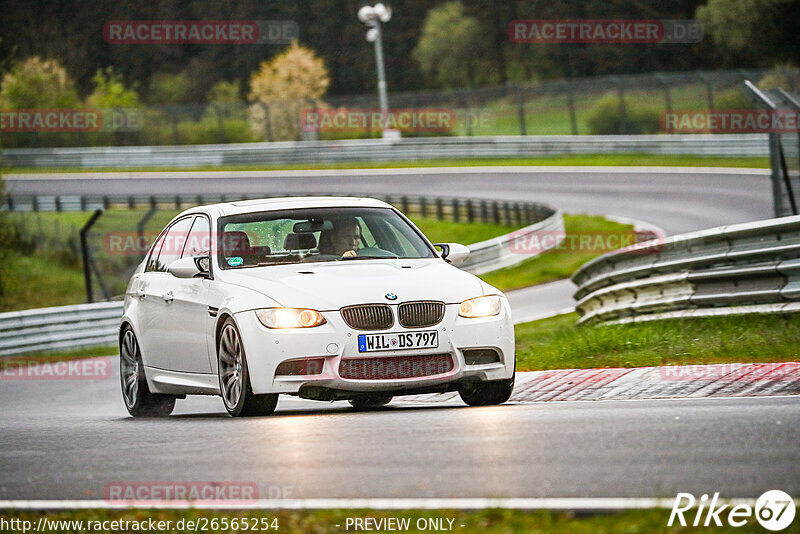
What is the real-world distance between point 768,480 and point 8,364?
1692 cm

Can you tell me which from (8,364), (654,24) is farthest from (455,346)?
(654,24)

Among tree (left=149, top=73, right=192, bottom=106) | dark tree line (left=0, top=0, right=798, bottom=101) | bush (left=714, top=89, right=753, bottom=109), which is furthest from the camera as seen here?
dark tree line (left=0, top=0, right=798, bottom=101)

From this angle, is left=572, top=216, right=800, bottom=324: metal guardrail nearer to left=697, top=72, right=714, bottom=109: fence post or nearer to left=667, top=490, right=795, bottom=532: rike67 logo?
left=667, top=490, right=795, bottom=532: rike67 logo

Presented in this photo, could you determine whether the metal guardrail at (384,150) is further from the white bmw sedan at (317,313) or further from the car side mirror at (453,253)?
the white bmw sedan at (317,313)

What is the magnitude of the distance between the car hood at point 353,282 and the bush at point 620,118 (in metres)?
41.5

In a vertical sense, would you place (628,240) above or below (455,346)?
below

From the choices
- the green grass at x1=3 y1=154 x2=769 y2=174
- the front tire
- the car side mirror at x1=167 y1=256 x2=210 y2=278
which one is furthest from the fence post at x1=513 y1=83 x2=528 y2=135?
the front tire

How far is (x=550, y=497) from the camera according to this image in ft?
18.0

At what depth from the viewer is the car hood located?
8938 mm

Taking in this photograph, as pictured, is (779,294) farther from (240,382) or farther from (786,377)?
(240,382)

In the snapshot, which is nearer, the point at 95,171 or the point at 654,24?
the point at 95,171

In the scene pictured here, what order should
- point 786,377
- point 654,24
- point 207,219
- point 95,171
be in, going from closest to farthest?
point 786,377 → point 207,219 → point 95,171 → point 654,24

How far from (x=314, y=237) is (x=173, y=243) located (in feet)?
4.96

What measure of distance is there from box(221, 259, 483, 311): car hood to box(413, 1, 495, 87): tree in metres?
86.0
